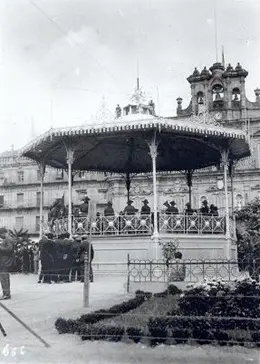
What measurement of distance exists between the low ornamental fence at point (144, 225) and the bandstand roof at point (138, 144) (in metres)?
3.06

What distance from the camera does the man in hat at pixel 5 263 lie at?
466 inches

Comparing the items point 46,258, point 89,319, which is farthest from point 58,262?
point 89,319

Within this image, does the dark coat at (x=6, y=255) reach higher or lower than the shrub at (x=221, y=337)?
higher

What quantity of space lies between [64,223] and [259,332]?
1386 cm

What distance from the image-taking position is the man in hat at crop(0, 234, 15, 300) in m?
11.8

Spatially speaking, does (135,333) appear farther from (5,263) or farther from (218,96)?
(218,96)

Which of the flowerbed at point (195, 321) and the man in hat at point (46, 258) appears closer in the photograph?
the flowerbed at point (195, 321)

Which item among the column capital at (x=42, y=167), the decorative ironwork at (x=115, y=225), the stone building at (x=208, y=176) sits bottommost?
the decorative ironwork at (x=115, y=225)

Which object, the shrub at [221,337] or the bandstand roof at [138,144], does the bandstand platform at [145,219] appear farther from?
the shrub at [221,337]

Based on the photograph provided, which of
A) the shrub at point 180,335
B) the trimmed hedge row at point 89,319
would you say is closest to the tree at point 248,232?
the trimmed hedge row at point 89,319

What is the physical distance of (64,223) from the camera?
20.3 meters

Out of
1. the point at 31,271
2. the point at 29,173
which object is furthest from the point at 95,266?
the point at 29,173

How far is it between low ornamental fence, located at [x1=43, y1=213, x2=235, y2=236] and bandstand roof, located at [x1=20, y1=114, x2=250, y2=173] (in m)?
3.06

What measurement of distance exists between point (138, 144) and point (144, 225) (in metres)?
6.55
